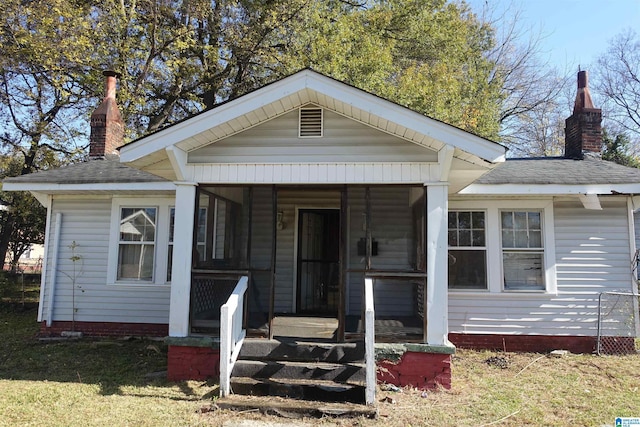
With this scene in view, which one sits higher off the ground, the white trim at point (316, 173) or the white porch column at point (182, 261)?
the white trim at point (316, 173)

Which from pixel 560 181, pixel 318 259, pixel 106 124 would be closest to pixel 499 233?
pixel 560 181

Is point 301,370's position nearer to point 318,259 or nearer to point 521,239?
point 318,259

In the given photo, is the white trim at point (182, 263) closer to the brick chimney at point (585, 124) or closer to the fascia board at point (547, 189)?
the fascia board at point (547, 189)

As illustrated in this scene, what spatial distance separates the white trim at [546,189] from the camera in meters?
7.00

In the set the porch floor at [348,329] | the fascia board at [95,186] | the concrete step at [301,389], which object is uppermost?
the fascia board at [95,186]

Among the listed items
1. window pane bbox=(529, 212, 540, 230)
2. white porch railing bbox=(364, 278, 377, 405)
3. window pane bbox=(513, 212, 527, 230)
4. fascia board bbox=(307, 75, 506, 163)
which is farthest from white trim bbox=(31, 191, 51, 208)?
window pane bbox=(529, 212, 540, 230)

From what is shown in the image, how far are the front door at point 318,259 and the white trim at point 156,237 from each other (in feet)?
8.47

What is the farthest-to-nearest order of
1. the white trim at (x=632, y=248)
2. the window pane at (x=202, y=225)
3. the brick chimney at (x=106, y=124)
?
the brick chimney at (x=106, y=124) → the white trim at (x=632, y=248) → the window pane at (x=202, y=225)

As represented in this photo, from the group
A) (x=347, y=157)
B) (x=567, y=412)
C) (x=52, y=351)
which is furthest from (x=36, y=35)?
(x=567, y=412)

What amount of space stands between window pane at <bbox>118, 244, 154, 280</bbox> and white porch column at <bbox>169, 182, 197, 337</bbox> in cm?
303

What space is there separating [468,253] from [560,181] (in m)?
1.89

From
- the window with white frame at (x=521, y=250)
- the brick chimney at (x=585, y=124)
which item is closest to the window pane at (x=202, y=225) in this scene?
the window with white frame at (x=521, y=250)

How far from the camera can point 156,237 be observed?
8422 millimetres

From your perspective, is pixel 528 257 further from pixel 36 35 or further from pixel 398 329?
pixel 36 35
